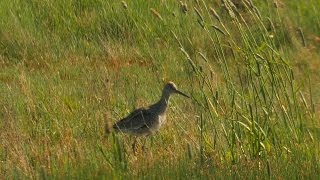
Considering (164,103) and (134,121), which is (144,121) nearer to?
(134,121)

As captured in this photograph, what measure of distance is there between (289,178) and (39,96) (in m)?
3.24

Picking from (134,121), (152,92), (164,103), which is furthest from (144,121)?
(152,92)

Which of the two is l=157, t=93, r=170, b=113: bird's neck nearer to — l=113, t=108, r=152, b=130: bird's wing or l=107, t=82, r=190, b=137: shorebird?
l=107, t=82, r=190, b=137: shorebird

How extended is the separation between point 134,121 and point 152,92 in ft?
5.33

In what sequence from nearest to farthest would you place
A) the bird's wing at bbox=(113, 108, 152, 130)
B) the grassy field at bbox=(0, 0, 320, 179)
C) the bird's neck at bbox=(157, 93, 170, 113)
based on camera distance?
the grassy field at bbox=(0, 0, 320, 179), the bird's wing at bbox=(113, 108, 152, 130), the bird's neck at bbox=(157, 93, 170, 113)

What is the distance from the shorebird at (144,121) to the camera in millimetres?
7219

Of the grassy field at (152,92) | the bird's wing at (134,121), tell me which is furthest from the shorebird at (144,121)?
the grassy field at (152,92)

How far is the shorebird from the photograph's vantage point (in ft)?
23.7

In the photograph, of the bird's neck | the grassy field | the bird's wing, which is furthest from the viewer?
the bird's neck

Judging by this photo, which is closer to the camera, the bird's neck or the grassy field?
the grassy field

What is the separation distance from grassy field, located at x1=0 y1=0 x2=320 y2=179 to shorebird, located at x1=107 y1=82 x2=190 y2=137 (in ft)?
0.36

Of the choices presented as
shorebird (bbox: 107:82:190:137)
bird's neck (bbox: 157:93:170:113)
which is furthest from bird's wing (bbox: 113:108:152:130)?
bird's neck (bbox: 157:93:170:113)

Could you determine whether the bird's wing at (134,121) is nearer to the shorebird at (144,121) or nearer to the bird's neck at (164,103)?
the shorebird at (144,121)

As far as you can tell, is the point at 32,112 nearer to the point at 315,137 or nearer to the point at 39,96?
the point at 39,96
